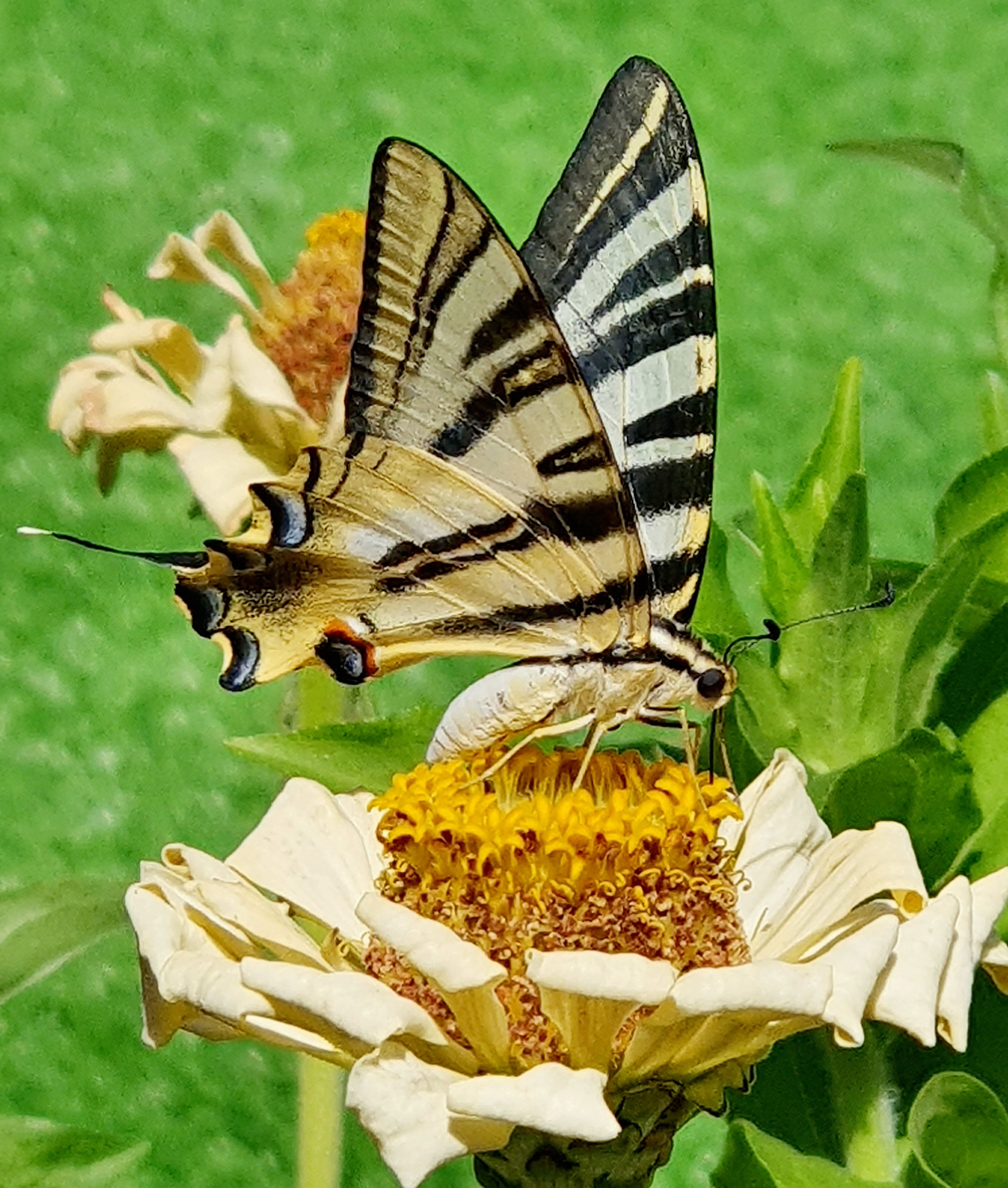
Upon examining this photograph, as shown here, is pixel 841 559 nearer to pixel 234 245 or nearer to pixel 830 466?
pixel 830 466

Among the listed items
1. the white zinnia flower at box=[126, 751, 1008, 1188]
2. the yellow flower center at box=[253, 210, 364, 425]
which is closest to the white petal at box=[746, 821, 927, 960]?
the white zinnia flower at box=[126, 751, 1008, 1188]

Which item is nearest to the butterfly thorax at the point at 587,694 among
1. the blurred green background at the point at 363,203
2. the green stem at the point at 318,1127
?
the green stem at the point at 318,1127

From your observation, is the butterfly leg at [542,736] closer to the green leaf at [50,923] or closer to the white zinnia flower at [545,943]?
the white zinnia flower at [545,943]

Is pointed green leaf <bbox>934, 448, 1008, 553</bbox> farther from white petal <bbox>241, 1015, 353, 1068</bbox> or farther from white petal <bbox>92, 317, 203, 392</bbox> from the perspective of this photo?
white petal <bbox>92, 317, 203, 392</bbox>

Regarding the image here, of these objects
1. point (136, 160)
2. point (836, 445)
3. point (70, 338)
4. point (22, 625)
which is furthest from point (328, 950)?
point (136, 160)

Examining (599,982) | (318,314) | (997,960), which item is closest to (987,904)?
(997,960)

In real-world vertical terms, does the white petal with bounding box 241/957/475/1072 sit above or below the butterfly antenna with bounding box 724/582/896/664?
below

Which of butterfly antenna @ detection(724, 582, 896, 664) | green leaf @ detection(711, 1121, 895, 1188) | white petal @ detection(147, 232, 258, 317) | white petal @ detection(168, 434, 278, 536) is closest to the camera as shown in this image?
green leaf @ detection(711, 1121, 895, 1188)
